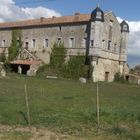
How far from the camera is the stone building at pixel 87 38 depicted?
59.2 metres

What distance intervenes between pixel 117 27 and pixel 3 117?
4834cm

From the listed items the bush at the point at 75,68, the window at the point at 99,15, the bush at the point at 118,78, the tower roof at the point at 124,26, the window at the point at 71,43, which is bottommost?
the bush at the point at 118,78

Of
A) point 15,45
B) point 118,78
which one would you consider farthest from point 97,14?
point 15,45

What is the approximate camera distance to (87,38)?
197 ft

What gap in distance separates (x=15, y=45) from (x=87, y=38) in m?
14.5

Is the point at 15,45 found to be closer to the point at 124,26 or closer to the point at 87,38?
the point at 87,38

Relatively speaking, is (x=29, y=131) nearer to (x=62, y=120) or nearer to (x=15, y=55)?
(x=62, y=120)

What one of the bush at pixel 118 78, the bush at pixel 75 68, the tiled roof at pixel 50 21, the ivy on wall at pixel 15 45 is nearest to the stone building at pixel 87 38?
the tiled roof at pixel 50 21

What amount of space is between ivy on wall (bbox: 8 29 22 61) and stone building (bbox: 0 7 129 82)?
0.75m

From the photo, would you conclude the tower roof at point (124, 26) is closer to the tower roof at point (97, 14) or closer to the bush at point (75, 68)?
the tower roof at point (97, 14)

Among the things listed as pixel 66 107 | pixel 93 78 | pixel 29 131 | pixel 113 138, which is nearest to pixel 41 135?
pixel 29 131

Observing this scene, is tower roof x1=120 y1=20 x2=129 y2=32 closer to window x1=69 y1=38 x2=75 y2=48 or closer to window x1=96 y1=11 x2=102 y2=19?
window x1=96 y1=11 x2=102 y2=19

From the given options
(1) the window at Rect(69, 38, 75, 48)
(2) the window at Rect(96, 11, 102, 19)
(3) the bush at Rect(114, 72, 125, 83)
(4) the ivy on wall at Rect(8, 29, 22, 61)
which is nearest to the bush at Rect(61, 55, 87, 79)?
(1) the window at Rect(69, 38, 75, 48)

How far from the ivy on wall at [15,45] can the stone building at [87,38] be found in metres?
0.75
